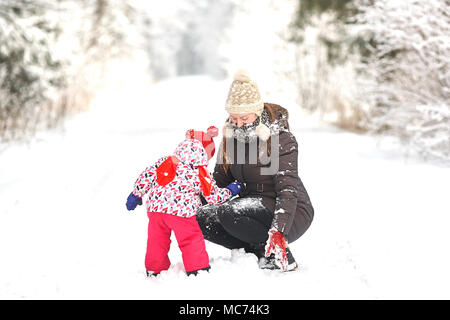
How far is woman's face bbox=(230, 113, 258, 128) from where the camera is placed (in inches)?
128

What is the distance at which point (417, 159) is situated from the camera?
261 inches

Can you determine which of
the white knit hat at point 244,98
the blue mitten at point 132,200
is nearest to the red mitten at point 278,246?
the white knit hat at point 244,98

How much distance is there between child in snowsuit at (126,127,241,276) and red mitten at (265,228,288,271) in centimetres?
43

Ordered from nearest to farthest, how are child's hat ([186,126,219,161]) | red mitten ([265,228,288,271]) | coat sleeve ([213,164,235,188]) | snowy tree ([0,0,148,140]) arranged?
red mitten ([265,228,288,271])
child's hat ([186,126,219,161])
coat sleeve ([213,164,235,188])
snowy tree ([0,0,148,140])

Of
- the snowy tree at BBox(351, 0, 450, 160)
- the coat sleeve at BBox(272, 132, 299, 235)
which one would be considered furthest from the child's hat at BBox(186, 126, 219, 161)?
the snowy tree at BBox(351, 0, 450, 160)

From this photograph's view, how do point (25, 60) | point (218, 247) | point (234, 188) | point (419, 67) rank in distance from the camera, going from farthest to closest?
point (25, 60), point (419, 67), point (218, 247), point (234, 188)

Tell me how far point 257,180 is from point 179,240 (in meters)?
0.71

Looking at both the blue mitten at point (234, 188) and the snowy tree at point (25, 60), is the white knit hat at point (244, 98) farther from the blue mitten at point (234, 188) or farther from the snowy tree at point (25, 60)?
the snowy tree at point (25, 60)

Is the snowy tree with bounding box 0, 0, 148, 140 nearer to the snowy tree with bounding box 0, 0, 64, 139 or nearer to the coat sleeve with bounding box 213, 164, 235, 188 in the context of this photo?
the snowy tree with bounding box 0, 0, 64, 139

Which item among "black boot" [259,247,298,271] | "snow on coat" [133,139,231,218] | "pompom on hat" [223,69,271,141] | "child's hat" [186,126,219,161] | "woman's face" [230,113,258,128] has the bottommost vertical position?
"black boot" [259,247,298,271]

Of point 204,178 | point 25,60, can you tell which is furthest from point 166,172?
point 25,60

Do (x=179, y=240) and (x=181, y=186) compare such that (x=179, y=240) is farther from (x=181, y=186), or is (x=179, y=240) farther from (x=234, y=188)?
(x=234, y=188)

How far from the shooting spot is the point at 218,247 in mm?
4176

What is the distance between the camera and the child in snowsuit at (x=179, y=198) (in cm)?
306
